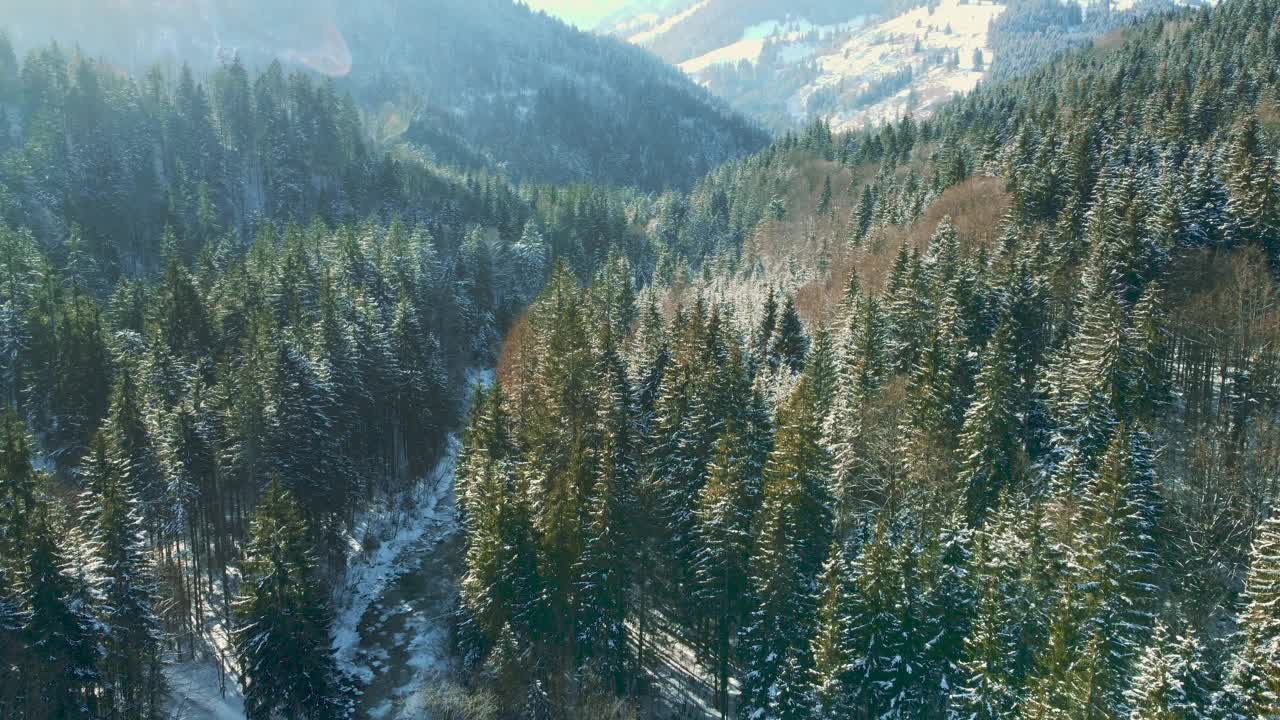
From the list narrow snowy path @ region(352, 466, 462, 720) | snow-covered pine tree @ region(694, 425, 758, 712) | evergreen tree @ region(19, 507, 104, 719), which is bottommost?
narrow snowy path @ region(352, 466, 462, 720)

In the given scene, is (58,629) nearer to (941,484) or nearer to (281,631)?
(281,631)

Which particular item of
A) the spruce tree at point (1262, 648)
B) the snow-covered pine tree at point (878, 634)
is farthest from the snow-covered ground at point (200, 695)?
the spruce tree at point (1262, 648)

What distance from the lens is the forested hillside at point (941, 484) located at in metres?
36.2

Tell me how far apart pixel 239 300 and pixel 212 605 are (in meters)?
28.5

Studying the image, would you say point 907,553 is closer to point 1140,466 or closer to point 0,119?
point 1140,466

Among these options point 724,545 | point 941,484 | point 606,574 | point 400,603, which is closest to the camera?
point 606,574

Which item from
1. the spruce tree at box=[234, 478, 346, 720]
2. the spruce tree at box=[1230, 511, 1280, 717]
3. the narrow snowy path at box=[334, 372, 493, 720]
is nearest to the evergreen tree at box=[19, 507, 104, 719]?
the spruce tree at box=[234, 478, 346, 720]

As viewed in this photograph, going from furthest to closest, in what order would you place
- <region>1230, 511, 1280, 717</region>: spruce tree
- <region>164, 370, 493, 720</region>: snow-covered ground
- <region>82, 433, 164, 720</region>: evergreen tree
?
<region>164, 370, 493, 720</region>: snow-covered ground < <region>82, 433, 164, 720</region>: evergreen tree < <region>1230, 511, 1280, 717</region>: spruce tree

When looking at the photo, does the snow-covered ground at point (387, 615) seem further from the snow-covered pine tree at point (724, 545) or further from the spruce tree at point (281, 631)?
the snow-covered pine tree at point (724, 545)

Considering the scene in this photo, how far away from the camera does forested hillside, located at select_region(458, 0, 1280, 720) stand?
3625cm

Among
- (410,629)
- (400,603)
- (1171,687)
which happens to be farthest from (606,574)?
(1171,687)

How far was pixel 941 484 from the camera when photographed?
43.8 m

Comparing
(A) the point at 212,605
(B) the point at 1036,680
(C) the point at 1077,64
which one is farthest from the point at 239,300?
(C) the point at 1077,64

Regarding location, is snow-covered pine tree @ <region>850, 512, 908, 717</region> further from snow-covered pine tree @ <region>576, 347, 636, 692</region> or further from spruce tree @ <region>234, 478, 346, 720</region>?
spruce tree @ <region>234, 478, 346, 720</region>
